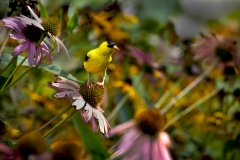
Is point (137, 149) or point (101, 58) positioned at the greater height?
point (101, 58)

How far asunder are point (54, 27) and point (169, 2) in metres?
2.64

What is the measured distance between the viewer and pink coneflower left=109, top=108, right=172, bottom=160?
553 millimetres

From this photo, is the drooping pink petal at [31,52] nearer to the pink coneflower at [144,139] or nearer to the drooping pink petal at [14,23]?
the drooping pink petal at [14,23]

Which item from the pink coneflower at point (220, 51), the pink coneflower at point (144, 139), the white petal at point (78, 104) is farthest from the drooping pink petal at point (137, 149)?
the pink coneflower at point (220, 51)

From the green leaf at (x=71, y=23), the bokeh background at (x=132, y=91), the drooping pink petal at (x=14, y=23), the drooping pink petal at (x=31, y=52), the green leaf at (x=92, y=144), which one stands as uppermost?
the drooping pink petal at (x=14, y=23)

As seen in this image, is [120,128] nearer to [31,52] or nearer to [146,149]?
[146,149]

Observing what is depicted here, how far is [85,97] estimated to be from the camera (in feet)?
1.60

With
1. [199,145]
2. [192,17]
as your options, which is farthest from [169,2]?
[199,145]

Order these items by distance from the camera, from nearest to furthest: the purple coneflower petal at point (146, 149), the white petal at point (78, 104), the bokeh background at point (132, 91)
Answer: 1. the white petal at point (78, 104)
2. the purple coneflower petal at point (146, 149)
3. the bokeh background at point (132, 91)

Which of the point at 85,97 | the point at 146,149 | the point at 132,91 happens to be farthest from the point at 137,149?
the point at 132,91

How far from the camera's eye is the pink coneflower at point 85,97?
45cm

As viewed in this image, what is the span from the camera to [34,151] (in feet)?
1.30

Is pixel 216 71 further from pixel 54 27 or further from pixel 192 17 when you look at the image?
pixel 192 17

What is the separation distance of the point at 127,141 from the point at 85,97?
11cm
